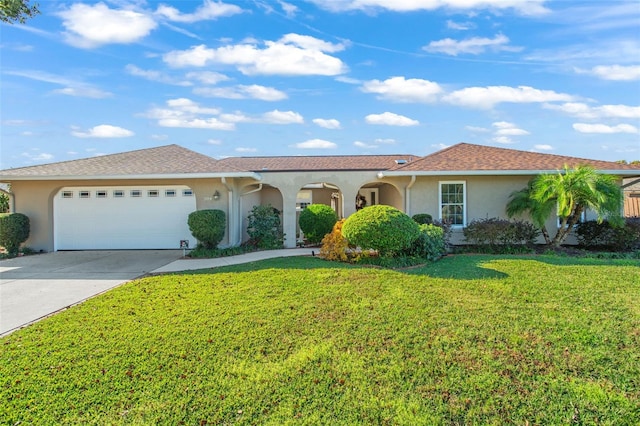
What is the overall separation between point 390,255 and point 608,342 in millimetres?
5170

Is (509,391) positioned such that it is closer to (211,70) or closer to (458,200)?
(458,200)

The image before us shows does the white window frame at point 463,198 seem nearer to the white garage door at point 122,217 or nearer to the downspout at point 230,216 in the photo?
the downspout at point 230,216

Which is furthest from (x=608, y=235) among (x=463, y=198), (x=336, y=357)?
(x=336, y=357)

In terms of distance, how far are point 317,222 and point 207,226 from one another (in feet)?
12.7

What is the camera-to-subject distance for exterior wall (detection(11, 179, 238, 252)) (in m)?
12.5

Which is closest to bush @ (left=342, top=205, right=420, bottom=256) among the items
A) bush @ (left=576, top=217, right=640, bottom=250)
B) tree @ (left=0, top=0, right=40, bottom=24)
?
bush @ (left=576, top=217, right=640, bottom=250)

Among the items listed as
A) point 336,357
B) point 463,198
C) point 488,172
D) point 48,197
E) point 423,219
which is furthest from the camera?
point 463,198

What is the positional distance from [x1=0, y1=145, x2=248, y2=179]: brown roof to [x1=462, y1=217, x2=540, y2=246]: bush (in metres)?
8.19

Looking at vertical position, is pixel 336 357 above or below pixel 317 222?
below

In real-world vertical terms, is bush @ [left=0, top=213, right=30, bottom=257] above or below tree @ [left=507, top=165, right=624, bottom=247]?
below

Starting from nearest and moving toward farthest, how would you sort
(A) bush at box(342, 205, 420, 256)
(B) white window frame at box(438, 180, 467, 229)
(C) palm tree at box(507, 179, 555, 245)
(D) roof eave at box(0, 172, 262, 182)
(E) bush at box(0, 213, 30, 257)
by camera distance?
(A) bush at box(342, 205, 420, 256), (C) palm tree at box(507, 179, 555, 245), (D) roof eave at box(0, 172, 262, 182), (E) bush at box(0, 213, 30, 257), (B) white window frame at box(438, 180, 467, 229)

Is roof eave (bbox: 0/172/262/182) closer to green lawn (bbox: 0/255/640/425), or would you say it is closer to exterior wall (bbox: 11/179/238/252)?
exterior wall (bbox: 11/179/238/252)

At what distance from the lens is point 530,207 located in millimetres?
11836

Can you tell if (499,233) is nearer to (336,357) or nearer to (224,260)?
(224,260)
